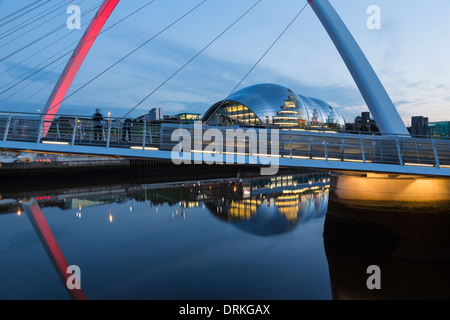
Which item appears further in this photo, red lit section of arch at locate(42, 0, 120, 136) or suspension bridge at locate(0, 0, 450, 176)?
red lit section of arch at locate(42, 0, 120, 136)

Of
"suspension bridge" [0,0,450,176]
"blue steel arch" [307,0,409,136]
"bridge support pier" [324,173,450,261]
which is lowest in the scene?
"bridge support pier" [324,173,450,261]

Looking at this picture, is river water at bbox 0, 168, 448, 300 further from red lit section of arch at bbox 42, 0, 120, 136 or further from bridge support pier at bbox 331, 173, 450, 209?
red lit section of arch at bbox 42, 0, 120, 136

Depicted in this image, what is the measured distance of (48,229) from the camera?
17047 mm

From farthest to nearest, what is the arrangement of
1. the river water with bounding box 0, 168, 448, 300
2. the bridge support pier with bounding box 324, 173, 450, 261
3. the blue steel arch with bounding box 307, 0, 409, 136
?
the blue steel arch with bounding box 307, 0, 409, 136 → the bridge support pier with bounding box 324, 173, 450, 261 → the river water with bounding box 0, 168, 448, 300

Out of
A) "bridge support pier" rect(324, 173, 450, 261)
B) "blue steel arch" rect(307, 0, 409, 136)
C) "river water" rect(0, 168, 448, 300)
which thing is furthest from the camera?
"blue steel arch" rect(307, 0, 409, 136)

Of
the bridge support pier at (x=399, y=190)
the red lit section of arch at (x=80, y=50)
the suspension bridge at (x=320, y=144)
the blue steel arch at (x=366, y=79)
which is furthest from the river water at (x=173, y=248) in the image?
the red lit section of arch at (x=80, y=50)

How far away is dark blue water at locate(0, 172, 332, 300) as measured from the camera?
1020 cm

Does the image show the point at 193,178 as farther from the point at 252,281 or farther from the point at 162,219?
the point at 252,281

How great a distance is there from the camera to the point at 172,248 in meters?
14.3

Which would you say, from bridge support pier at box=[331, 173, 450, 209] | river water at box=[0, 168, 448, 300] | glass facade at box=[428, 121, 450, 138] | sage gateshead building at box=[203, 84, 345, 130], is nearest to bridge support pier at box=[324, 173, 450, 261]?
bridge support pier at box=[331, 173, 450, 209]

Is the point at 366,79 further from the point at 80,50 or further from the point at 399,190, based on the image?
the point at 80,50

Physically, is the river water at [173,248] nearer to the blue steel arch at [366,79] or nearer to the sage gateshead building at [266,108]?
the blue steel arch at [366,79]

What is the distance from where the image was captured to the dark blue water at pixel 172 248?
10.2m
